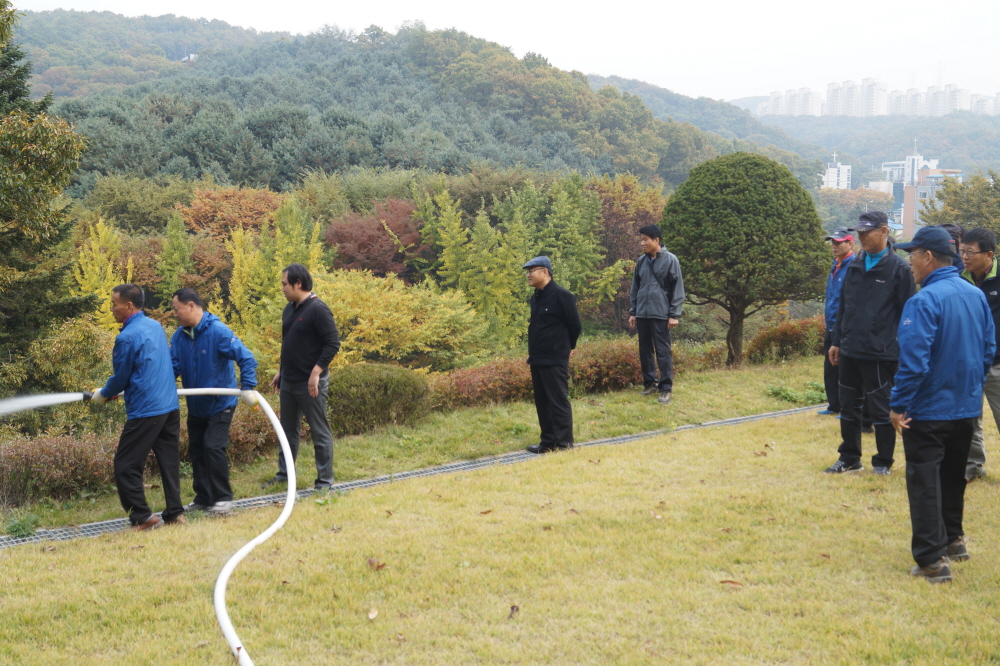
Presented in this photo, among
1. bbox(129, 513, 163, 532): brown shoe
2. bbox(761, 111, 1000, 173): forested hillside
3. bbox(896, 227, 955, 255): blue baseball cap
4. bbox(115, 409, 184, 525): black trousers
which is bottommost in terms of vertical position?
bbox(129, 513, 163, 532): brown shoe

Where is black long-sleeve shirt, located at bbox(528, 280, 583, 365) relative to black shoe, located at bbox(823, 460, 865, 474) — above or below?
above

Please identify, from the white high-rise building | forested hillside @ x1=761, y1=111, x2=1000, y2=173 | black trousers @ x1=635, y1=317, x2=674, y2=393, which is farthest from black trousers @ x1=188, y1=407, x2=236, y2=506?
the white high-rise building

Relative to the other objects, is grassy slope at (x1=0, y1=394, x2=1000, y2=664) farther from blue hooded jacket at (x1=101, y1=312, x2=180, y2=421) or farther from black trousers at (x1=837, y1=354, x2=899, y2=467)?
blue hooded jacket at (x1=101, y1=312, x2=180, y2=421)

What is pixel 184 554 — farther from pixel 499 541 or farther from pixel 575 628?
pixel 575 628

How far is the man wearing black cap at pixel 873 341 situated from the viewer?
595 cm

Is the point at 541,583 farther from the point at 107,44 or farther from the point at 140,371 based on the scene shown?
the point at 107,44

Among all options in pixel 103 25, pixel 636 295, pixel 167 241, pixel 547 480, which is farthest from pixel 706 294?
pixel 103 25

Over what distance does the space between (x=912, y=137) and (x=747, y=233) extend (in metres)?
155

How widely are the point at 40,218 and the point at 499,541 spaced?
766cm

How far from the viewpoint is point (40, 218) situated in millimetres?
8930

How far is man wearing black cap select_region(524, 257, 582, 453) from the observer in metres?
7.41

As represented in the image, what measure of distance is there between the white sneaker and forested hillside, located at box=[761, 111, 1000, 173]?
127 metres

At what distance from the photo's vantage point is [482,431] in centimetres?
847

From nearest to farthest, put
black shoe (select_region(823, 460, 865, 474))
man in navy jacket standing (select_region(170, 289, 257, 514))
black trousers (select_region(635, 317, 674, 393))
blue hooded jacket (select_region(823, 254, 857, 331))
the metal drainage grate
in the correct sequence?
the metal drainage grate, man in navy jacket standing (select_region(170, 289, 257, 514)), black shoe (select_region(823, 460, 865, 474)), blue hooded jacket (select_region(823, 254, 857, 331)), black trousers (select_region(635, 317, 674, 393))
